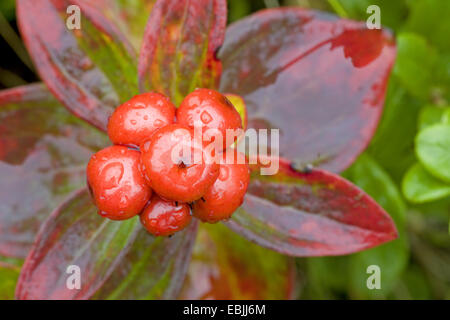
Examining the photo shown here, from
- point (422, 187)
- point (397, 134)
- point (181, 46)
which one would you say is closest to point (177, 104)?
point (181, 46)

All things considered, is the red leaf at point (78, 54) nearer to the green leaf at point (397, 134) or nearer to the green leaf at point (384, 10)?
the green leaf at point (384, 10)

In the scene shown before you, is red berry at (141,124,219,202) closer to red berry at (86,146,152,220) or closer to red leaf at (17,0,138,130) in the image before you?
red berry at (86,146,152,220)

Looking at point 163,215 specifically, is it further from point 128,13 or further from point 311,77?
point 128,13

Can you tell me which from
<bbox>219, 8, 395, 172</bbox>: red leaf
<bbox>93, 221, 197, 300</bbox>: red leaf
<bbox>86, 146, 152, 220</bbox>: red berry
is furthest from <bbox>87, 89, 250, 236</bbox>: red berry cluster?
<bbox>219, 8, 395, 172</bbox>: red leaf

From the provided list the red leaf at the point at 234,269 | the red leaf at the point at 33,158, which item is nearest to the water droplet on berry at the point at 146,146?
the red leaf at the point at 33,158
